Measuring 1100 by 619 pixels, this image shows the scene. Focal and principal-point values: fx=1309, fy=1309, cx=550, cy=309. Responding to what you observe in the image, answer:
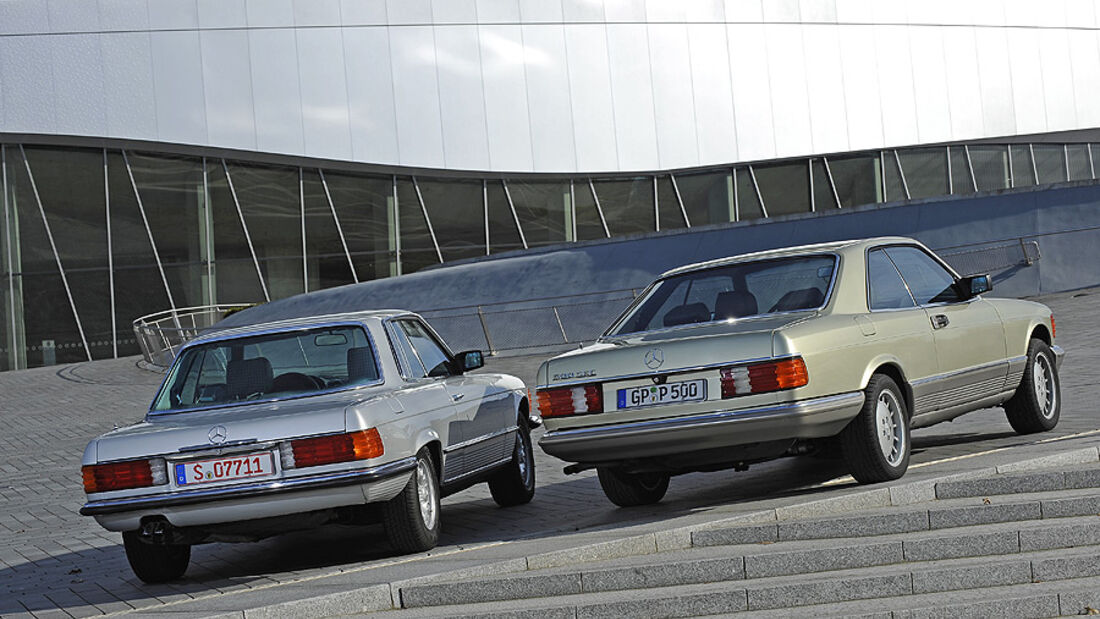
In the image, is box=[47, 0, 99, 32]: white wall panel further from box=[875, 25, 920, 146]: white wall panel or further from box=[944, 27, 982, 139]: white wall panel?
box=[944, 27, 982, 139]: white wall panel

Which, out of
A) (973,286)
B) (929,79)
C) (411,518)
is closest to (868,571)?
(411,518)

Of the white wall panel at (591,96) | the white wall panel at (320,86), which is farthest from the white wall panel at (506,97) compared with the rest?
the white wall panel at (320,86)

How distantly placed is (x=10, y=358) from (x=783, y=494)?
30418 mm

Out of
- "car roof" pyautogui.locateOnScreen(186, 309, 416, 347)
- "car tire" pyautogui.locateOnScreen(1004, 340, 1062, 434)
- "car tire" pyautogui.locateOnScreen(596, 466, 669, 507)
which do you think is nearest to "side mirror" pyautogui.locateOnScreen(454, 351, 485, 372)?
"car roof" pyautogui.locateOnScreen(186, 309, 416, 347)

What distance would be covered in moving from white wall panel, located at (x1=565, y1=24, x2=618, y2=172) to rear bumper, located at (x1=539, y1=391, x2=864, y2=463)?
30061 mm

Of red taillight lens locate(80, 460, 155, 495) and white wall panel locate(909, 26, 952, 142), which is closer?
red taillight lens locate(80, 460, 155, 495)

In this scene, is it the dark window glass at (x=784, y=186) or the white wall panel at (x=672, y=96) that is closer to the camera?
the white wall panel at (x=672, y=96)

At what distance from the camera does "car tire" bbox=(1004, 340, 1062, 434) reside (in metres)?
9.62

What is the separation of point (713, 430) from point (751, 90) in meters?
32.2

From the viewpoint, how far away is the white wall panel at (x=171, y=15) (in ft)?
115

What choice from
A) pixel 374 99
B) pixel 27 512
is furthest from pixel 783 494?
pixel 374 99

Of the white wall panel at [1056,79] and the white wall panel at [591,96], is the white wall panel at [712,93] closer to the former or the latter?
the white wall panel at [591,96]

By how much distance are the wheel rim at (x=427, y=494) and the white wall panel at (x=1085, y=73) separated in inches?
1530

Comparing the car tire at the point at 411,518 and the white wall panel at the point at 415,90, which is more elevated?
the white wall panel at the point at 415,90
